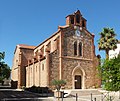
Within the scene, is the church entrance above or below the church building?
below

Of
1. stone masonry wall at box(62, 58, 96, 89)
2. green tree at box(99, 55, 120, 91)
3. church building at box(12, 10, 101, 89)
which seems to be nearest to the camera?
green tree at box(99, 55, 120, 91)

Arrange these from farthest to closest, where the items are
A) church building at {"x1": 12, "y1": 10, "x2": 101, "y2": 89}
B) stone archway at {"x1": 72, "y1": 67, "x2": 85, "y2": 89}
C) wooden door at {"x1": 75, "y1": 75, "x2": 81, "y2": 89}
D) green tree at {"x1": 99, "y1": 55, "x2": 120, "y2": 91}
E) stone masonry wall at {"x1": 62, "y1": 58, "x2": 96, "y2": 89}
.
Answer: wooden door at {"x1": 75, "y1": 75, "x2": 81, "y2": 89}, stone archway at {"x1": 72, "y1": 67, "x2": 85, "y2": 89}, stone masonry wall at {"x1": 62, "y1": 58, "x2": 96, "y2": 89}, church building at {"x1": 12, "y1": 10, "x2": 101, "y2": 89}, green tree at {"x1": 99, "y1": 55, "x2": 120, "y2": 91}

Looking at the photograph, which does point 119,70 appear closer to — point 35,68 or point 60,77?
point 60,77

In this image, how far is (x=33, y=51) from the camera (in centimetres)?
5547

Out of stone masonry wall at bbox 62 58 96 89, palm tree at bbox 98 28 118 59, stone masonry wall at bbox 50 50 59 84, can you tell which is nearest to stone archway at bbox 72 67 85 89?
stone masonry wall at bbox 62 58 96 89

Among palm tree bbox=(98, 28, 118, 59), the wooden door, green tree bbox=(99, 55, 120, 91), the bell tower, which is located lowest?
the wooden door

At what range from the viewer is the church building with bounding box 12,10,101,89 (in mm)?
36938

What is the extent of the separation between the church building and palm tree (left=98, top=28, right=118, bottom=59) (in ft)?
12.8

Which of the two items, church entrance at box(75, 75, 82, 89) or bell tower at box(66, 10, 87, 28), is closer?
church entrance at box(75, 75, 82, 89)

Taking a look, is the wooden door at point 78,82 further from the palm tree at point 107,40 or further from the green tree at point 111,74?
the green tree at point 111,74

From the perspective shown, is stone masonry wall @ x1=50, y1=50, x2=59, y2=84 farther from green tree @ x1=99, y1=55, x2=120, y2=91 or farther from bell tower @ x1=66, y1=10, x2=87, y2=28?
green tree @ x1=99, y1=55, x2=120, y2=91

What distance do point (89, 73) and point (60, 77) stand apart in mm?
6552

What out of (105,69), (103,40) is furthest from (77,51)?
(105,69)

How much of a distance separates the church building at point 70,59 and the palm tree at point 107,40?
3.89m
